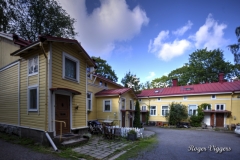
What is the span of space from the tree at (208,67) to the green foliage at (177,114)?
56.5ft

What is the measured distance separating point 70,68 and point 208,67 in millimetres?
36067

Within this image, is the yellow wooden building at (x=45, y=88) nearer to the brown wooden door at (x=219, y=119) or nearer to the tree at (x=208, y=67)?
the brown wooden door at (x=219, y=119)

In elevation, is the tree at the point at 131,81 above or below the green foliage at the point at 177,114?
above

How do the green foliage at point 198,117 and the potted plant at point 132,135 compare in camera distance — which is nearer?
the potted plant at point 132,135

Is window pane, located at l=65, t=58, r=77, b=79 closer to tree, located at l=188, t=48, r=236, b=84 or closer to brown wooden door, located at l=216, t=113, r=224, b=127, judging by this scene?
brown wooden door, located at l=216, t=113, r=224, b=127

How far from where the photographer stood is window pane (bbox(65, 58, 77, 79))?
8.77m

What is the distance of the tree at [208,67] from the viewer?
33625 mm

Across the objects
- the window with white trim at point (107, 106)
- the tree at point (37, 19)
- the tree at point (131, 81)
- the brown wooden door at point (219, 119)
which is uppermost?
the tree at point (37, 19)

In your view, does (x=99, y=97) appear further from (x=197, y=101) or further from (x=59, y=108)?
(x=197, y=101)

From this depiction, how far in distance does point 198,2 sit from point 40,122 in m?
14.2

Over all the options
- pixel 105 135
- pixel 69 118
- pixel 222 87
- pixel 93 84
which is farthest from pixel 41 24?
pixel 222 87

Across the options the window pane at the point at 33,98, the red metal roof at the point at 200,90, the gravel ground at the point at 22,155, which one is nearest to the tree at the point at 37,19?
the window pane at the point at 33,98

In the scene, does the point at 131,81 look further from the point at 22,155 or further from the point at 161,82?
the point at 22,155

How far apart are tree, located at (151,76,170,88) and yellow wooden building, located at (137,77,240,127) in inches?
623
